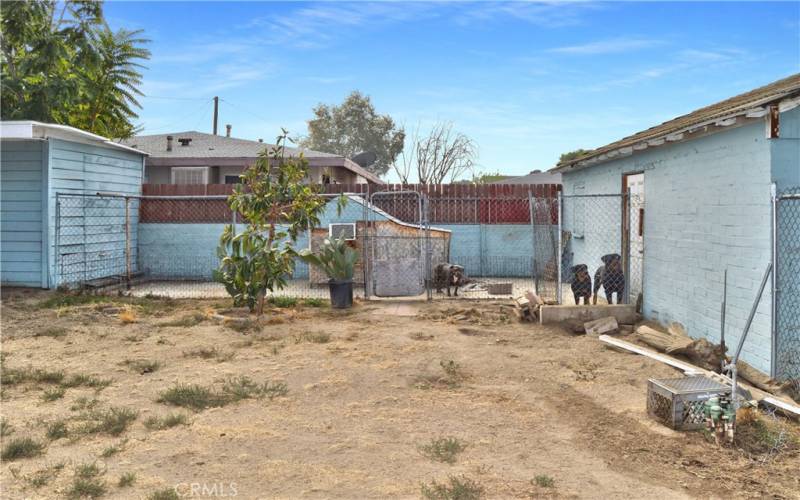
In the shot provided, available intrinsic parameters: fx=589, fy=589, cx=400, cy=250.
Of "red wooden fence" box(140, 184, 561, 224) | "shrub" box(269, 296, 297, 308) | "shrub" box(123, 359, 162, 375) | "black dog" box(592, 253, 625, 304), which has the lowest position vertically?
"shrub" box(123, 359, 162, 375)

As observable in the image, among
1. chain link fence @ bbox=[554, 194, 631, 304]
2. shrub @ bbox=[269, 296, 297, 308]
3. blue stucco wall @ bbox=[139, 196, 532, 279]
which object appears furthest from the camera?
blue stucco wall @ bbox=[139, 196, 532, 279]

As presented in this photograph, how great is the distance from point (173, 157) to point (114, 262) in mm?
4752

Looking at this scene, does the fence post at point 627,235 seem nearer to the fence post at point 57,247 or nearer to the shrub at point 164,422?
the shrub at point 164,422

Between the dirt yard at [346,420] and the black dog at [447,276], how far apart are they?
10.7 feet

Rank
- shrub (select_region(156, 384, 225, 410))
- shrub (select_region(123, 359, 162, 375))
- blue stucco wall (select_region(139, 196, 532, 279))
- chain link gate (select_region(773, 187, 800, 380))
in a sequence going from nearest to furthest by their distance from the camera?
shrub (select_region(156, 384, 225, 410))
chain link gate (select_region(773, 187, 800, 380))
shrub (select_region(123, 359, 162, 375))
blue stucco wall (select_region(139, 196, 532, 279))

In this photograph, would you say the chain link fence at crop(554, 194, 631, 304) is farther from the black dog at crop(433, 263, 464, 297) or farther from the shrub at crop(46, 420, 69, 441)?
the shrub at crop(46, 420, 69, 441)

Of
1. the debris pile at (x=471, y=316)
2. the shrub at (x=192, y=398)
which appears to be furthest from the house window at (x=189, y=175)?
the shrub at (x=192, y=398)

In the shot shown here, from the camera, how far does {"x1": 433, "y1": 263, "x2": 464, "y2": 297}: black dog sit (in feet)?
38.9

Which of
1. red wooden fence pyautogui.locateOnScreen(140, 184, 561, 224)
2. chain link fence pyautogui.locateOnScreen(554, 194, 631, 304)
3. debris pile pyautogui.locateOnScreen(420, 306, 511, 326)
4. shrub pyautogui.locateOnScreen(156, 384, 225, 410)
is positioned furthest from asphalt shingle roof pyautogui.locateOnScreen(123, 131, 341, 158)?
shrub pyautogui.locateOnScreen(156, 384, 225, 410)

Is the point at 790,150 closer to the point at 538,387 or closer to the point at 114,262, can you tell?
the point at 538,387

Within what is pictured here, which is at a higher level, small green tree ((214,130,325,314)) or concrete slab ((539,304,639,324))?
small green tree ((214,130,325,314))

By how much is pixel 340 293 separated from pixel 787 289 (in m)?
6.81

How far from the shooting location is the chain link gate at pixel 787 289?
5.72 meters

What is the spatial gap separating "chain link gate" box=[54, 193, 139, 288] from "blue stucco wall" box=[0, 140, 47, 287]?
39 cm
